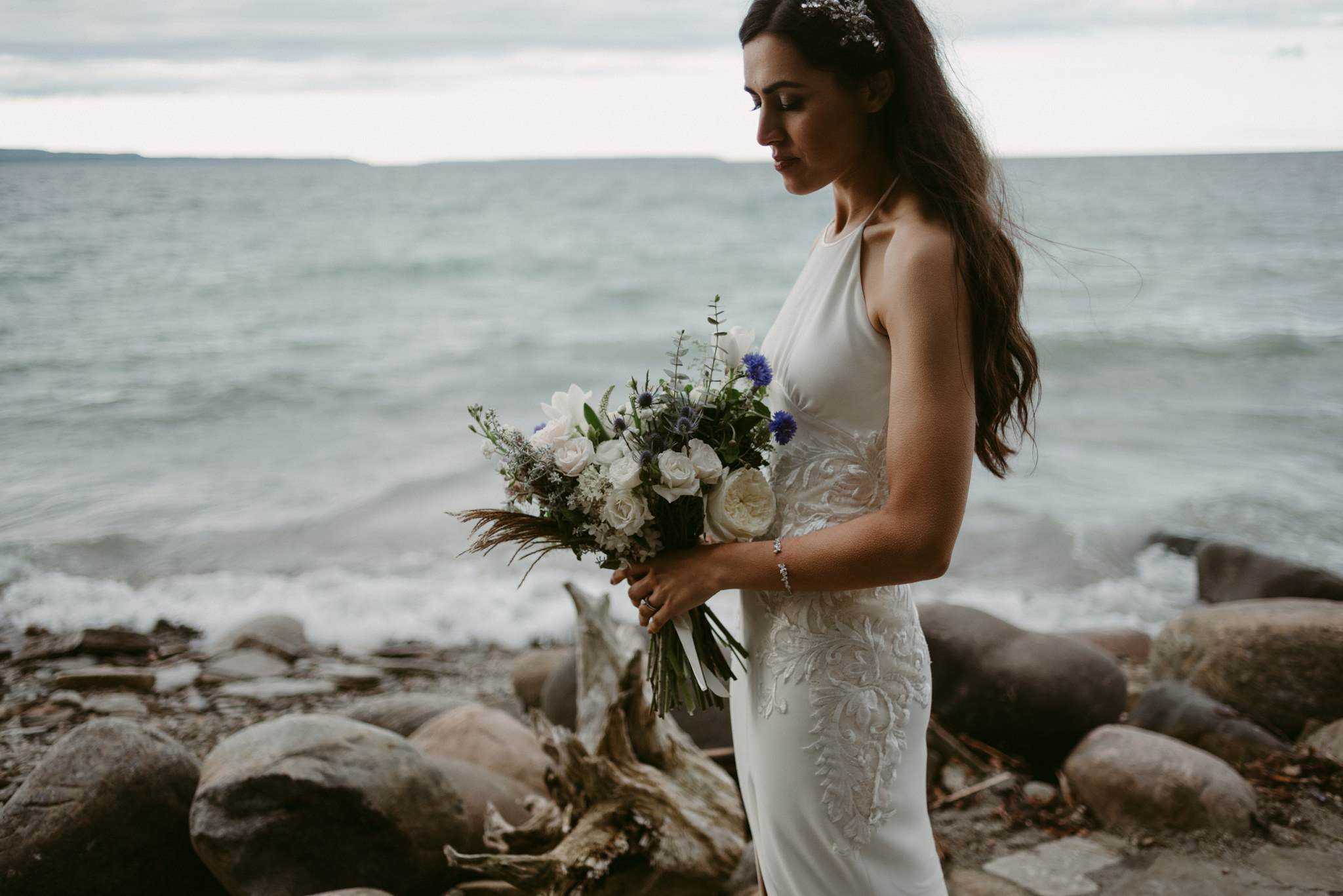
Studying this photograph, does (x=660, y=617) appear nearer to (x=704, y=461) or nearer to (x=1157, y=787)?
(x=704, y=461)

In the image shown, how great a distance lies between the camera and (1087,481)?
9938mm

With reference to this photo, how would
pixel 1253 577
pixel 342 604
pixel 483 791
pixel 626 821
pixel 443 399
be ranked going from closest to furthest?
Result: pixel 626 821, pixel 483 791, pixel 1253 577, pixel 342 604, pixel 443 399

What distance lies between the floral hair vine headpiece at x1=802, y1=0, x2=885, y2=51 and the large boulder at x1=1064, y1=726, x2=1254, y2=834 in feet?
11.1

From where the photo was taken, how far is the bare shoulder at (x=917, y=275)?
5.59ft

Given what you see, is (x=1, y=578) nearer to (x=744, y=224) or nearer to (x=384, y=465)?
(x=384, y=465)

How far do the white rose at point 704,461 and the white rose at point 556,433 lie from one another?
0.96ft

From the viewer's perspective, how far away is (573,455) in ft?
6.19

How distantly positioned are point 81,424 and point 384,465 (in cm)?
445

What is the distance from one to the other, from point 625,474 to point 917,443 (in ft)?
1.92

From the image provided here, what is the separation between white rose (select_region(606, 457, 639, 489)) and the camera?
179 centimetres

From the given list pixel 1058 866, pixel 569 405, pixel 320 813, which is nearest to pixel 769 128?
pixel 569 405

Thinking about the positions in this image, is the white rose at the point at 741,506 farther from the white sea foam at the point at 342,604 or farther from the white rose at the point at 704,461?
the white sea foam at the point at 342,604

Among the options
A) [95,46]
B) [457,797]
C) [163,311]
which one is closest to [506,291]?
[163,311]

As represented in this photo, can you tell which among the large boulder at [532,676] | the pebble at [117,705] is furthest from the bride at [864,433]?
the pebble at [117,705]
